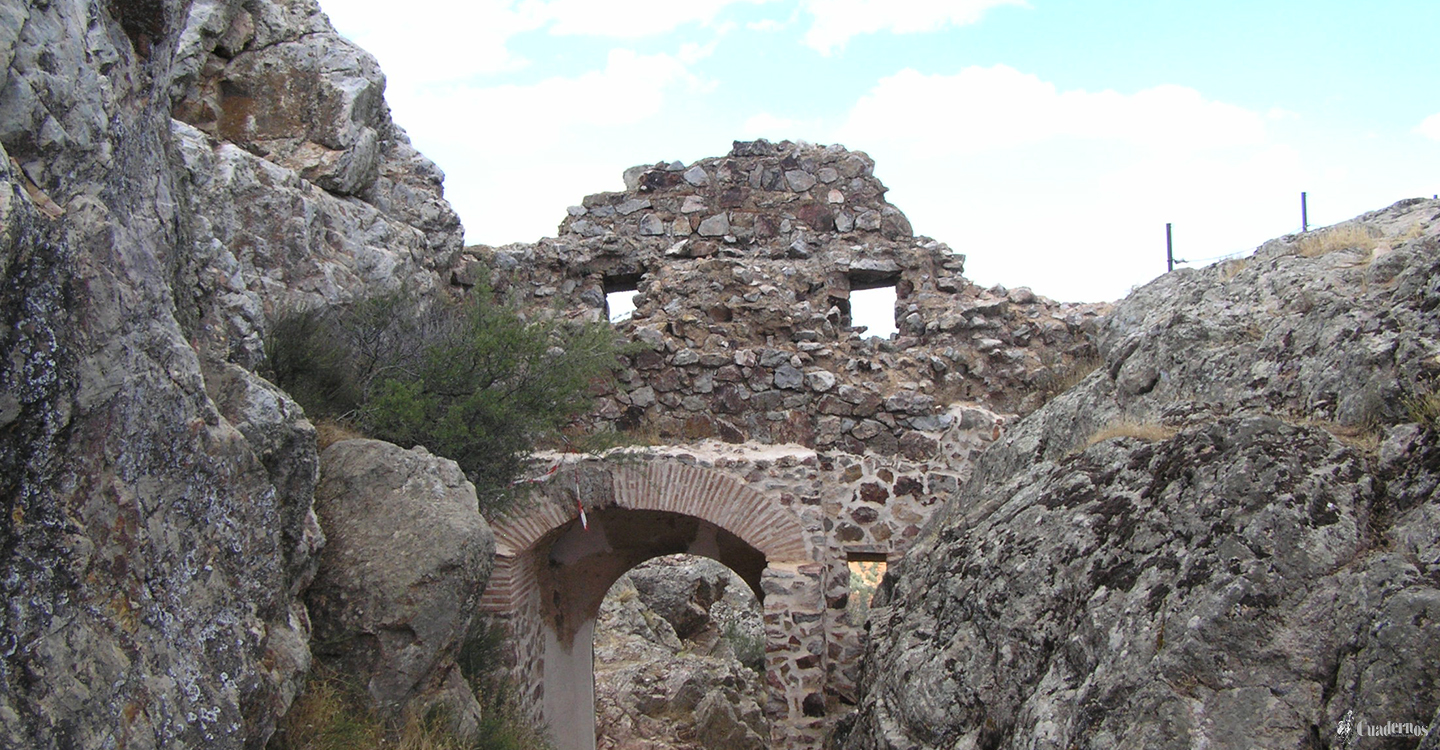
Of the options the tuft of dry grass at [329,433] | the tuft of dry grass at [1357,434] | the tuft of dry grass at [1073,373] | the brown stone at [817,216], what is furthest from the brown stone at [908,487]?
the tuft of dry grass at [329,433]

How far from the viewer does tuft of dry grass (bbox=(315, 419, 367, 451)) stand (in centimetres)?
557

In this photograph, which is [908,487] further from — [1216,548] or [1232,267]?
[1216,548]

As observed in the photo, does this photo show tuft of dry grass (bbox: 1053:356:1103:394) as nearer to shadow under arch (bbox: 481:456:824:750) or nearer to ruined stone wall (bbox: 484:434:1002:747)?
ruined stone wall (bbox: 484:434:1002:747)

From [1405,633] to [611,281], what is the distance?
7.89m

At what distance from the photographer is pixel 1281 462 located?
4082 millimetres

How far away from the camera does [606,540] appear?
9055 millimetres

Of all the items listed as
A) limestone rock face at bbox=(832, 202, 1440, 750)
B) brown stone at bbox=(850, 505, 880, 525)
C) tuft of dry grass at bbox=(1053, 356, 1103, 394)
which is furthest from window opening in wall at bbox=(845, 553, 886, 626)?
tuft of dry grass at bbox=(1053, 356, 1103, 394)

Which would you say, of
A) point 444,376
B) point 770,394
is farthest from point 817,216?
point 444,376

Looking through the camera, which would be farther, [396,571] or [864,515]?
[864,515]

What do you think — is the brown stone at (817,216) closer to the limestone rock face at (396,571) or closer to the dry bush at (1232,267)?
the dry bush at (1232,267)

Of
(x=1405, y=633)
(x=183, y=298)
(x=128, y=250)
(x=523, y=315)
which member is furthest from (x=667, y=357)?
(x=1405, y=633)

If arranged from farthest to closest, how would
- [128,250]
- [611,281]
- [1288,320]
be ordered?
[611,281], [1288,320], [128,250]

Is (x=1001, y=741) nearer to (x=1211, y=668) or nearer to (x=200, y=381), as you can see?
(x=1211, y=668)

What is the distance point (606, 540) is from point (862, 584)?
25301mm
